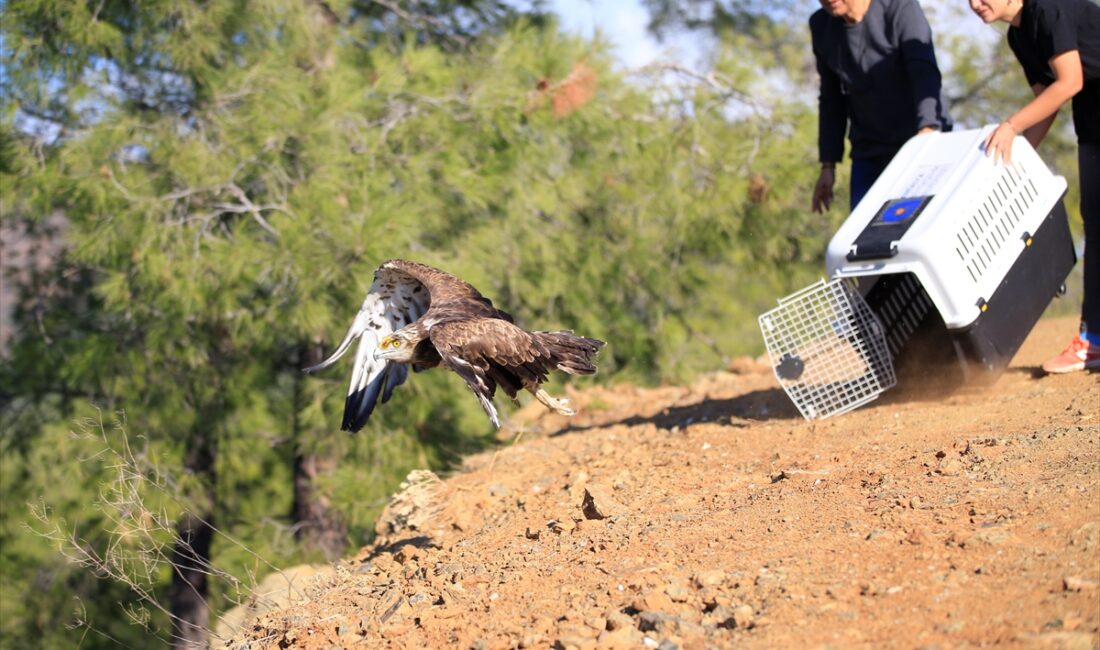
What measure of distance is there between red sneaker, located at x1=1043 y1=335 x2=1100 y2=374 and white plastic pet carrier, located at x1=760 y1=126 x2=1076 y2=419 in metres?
0.36

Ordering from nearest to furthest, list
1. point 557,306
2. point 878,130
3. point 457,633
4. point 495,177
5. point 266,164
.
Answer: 1. point 457,633
2. point 878,130
3. point 266,164
4. point 495,177
5. point 557,306

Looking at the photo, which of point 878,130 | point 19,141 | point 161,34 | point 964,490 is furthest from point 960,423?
point 19,141

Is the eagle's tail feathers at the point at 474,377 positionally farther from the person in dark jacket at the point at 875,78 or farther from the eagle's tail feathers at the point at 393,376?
the person in dark jacket at the point at 875,78

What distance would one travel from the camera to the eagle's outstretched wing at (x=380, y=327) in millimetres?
5754

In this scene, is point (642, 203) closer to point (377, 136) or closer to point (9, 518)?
point (377, 136)

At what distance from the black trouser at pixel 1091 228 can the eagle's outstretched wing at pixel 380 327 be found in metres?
3.15

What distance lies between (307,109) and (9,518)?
4819 millimetres

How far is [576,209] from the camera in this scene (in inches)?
388

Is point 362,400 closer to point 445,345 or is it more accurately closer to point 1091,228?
point 445,345

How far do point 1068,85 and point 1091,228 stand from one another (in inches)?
33.6

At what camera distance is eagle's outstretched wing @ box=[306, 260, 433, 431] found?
5754mm

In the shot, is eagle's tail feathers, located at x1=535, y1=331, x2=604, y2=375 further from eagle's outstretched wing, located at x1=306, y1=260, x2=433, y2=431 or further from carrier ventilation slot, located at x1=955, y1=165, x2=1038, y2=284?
carrier ventilation slot, located at x1=955, y1=165, x2=1038, y2=284

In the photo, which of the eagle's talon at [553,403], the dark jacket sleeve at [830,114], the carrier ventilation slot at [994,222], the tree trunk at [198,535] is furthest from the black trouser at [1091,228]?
the tree trunk at [198,535]

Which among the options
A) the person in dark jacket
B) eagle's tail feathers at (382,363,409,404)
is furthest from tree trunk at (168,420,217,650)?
the person in dark jacket
